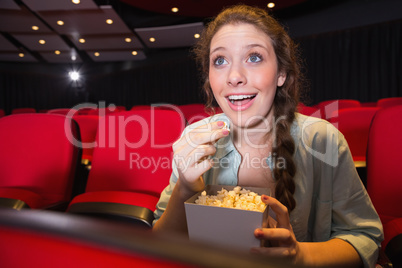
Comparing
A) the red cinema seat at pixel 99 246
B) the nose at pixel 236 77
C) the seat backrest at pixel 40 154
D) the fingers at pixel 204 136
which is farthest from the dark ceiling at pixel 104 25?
the red cinema seat at pixel 99 246

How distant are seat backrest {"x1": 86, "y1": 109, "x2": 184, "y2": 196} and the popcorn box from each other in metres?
0.65

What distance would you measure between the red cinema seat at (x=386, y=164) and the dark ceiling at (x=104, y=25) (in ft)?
15.3

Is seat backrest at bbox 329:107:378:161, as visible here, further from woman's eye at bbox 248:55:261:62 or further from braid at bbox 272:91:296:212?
woman's eye at bbox 248:55:261:62

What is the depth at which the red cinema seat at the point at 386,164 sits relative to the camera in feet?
2.96

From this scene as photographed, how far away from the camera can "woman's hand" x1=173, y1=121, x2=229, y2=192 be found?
2.07 ft

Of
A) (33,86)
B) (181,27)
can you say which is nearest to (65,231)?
(181,27)

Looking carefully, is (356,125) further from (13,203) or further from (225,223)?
(13,203)

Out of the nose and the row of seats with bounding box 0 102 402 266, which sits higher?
the nose

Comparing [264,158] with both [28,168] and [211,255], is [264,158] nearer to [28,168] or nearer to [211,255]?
[211,255]

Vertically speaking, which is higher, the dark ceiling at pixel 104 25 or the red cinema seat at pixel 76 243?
the dark ceiling at pixel 104 25

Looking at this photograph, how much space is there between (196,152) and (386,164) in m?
0.72

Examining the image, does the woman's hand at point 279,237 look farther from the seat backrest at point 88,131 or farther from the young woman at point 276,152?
the seat backrest at point 88,131

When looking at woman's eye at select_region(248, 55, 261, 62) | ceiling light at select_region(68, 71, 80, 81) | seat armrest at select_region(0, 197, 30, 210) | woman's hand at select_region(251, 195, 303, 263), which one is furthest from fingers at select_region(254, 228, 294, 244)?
ceiling light at select_region(68, 71, 80, 81)

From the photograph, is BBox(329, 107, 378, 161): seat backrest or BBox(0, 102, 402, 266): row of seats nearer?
BBox(0, 102, 402, 266): row of seats
